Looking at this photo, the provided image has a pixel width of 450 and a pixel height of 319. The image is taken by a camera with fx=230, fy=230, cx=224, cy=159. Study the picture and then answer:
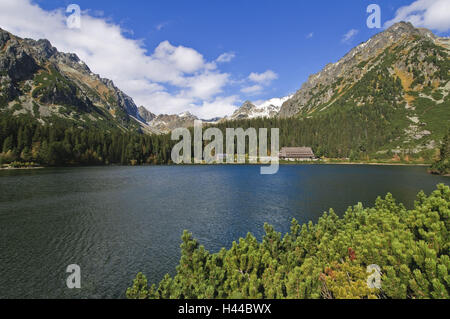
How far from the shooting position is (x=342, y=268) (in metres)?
12.5

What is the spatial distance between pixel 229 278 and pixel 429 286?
8.69 metres

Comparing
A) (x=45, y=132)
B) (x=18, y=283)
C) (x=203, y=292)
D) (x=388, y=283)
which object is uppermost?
(x=45, y=132)

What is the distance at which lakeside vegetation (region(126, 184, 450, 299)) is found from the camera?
392 inches

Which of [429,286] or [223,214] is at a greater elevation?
[429,286]

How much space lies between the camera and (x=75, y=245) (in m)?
31.1

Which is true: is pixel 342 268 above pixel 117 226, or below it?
above

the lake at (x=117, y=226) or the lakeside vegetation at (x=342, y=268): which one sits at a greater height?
the lakeside vegetation at (x=342, y=268)

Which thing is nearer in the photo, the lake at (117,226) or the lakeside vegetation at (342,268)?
the lakeside vegetation at (342,268)

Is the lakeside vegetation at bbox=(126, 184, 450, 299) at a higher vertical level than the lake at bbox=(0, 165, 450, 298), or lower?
higher

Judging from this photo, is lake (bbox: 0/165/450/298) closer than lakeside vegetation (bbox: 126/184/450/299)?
No

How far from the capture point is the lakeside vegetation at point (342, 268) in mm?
9961

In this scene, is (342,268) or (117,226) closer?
(342,268)
